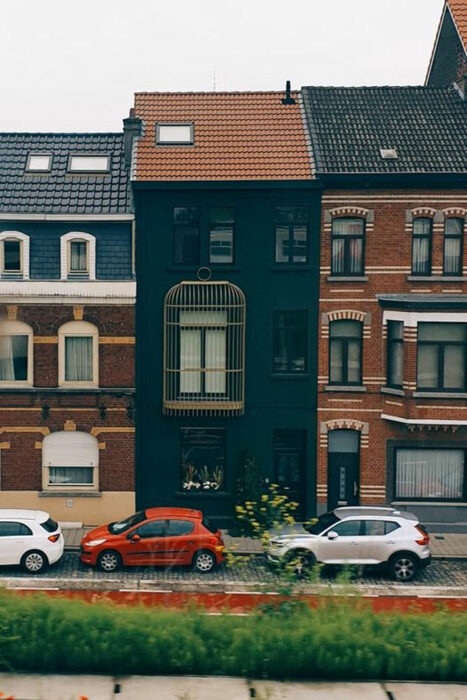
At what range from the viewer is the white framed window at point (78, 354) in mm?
25078

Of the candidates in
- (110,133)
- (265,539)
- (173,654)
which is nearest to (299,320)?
(110,133)

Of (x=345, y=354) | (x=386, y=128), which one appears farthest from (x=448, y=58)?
(x=345, y=354)

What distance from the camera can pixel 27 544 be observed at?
20938mm

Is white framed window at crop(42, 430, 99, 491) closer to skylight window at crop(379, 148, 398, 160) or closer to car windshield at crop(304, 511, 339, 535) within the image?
car windshield at crop(304, 511, 339, 535)

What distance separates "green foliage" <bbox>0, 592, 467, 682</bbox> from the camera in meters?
11.1

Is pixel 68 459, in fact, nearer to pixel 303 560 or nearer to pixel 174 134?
pixel 303 560

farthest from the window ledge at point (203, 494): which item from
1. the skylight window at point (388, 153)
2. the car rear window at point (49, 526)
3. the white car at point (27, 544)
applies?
the skylight window at point (388, 153)

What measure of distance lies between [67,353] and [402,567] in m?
10.5

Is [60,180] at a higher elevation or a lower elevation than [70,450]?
higher

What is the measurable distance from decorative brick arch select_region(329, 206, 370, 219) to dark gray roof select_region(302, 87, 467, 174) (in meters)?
0.97

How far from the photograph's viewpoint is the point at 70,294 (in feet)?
81.8

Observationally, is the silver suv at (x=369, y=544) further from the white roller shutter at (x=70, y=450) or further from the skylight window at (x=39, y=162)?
the skylight window at (x=39, y=162)

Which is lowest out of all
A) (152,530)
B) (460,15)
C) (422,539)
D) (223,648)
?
(422,539)

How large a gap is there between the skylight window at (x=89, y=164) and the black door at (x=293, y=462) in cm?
899
